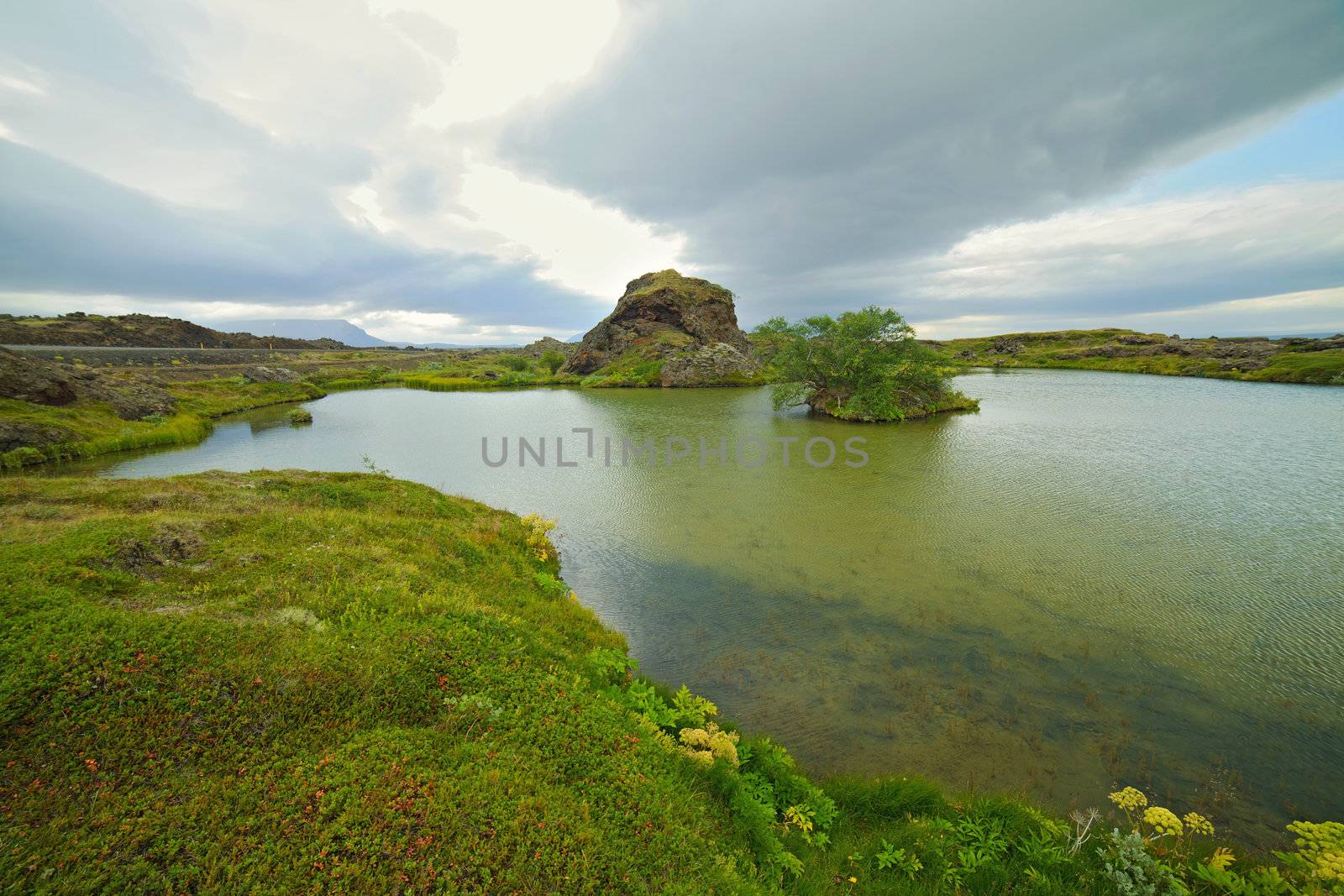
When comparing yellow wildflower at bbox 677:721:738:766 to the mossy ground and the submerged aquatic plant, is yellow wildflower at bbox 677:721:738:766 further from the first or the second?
the submerged aquatic plant

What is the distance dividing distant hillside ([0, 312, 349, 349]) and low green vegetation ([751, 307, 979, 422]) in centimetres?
10965

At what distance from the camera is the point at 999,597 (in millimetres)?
10641

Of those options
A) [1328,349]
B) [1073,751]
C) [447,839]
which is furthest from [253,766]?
[1328,349]

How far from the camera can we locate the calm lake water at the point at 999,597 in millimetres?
6773

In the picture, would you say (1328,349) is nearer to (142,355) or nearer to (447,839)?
(447,839)

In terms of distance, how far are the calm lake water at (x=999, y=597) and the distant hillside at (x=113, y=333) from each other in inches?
3683

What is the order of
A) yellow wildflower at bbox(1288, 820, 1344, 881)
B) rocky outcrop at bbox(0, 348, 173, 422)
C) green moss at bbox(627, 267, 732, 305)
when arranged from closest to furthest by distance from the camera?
yellow wildflower at bbox(1288, 820, 1344, 881) → rocky outcrop at bbox(0, 348, 173, 422) → green moss at bbox(627, 267, 732, 305)

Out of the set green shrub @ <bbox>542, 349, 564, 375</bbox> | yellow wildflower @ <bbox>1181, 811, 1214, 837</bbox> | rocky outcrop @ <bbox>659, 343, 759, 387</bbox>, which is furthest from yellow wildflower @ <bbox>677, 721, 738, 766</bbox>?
green shrub @ <bbox>542, 349, 564, 375</bbox>

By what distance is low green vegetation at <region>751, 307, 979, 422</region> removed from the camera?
1427 inches

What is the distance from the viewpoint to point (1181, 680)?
26.3 feet

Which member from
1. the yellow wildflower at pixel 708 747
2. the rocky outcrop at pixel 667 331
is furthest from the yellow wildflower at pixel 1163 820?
the rocky outcrop at pixel 667 331

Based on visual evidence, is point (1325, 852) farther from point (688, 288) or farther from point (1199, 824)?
point (688, 288)

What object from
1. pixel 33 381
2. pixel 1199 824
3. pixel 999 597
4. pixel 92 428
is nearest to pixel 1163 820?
pixel 1199 824

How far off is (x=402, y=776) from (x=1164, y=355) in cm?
12707
